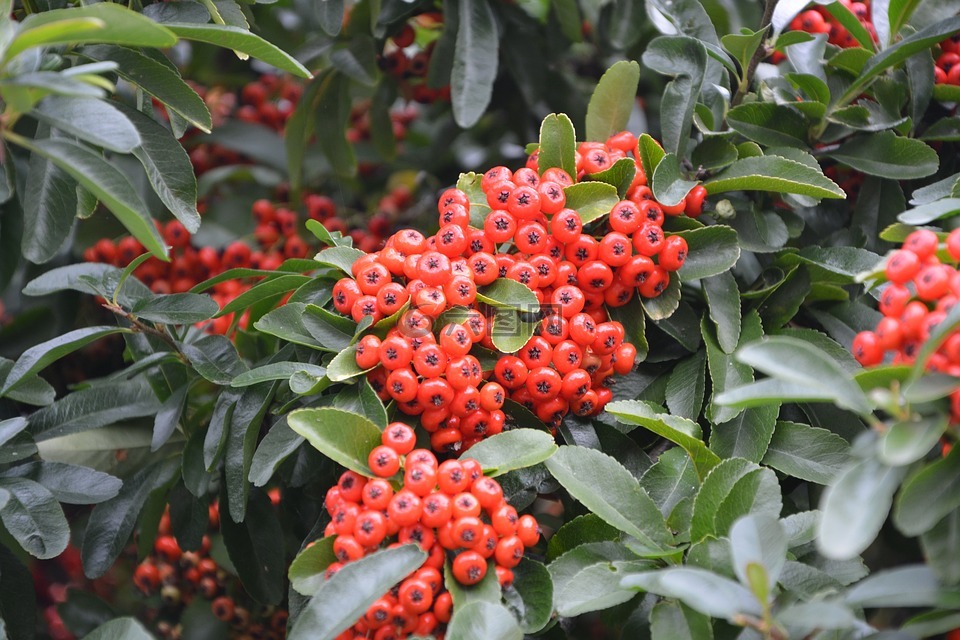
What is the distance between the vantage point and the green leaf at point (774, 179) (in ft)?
4.63

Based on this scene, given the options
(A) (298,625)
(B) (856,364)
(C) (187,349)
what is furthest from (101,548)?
(B) (856,364)

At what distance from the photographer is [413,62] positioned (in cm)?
241

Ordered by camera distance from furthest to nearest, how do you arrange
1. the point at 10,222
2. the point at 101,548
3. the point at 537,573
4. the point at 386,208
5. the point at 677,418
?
1. the point at 386,208
2. the point at 10,222
3. the point at 101,548
4. the point at 677,418
5. the point at 537,573

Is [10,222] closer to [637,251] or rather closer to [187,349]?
[187,349]

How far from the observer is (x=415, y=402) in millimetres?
1348

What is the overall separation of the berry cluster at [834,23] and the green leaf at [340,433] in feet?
4.14

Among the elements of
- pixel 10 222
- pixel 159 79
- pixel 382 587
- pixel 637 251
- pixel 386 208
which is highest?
pixel 159 79

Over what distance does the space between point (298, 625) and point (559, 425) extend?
0.56 meters

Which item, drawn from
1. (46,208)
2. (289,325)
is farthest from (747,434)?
(46,208)

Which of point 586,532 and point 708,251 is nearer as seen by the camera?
point 586,532

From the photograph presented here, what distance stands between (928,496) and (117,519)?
1.31 metres

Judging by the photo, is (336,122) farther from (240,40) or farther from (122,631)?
(122,631)

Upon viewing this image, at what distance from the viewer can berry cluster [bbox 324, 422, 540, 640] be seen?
1.17 meters

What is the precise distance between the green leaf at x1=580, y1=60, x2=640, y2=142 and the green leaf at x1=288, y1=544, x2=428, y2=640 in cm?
94
